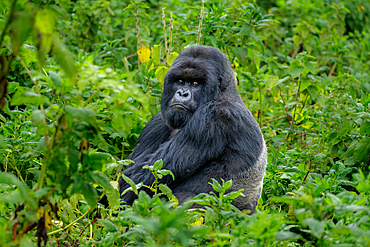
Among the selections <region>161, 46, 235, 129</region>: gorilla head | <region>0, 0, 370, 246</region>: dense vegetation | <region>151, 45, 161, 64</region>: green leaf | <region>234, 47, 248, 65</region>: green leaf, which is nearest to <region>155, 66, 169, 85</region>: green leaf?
<region>0, 0, 370, 246</region>: dense vegetation

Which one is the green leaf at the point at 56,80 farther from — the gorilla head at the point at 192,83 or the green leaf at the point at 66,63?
the gorilla head at the point at 192,83

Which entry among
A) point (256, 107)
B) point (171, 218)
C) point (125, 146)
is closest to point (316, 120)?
point (256, 107)

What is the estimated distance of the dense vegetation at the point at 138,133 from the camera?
1810 mm

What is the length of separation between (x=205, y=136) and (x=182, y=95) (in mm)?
394

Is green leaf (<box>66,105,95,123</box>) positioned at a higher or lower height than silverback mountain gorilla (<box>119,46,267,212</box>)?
higher

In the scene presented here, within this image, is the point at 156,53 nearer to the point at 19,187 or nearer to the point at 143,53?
the point at 143,53

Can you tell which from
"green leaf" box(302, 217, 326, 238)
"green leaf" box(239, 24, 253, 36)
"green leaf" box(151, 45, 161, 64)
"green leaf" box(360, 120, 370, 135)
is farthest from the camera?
"green leaf" box(151, 45, 161, 64)

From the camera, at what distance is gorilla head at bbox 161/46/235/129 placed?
3275mm

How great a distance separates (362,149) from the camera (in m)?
3.44

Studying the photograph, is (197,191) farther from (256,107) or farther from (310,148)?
(256,107)

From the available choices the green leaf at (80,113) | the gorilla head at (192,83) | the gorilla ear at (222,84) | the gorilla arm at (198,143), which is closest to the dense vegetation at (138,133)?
the green leaf at (80,113)

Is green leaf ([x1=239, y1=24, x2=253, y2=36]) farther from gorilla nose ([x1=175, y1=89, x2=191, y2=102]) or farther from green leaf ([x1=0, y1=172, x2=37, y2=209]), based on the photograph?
green leaf ([x1=0, y1=172, x2=37, y2=209])

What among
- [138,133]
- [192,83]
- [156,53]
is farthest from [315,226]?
[156,53]

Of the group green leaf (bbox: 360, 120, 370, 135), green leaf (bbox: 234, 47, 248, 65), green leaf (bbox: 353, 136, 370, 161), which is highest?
green leaf (bbox: 234, 47, 248, 65)
